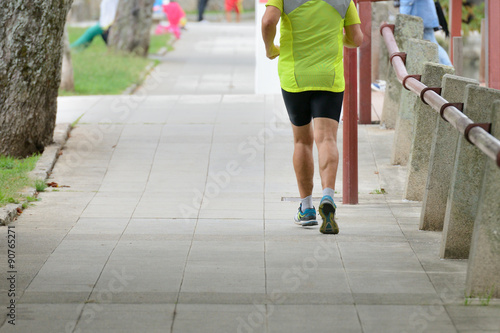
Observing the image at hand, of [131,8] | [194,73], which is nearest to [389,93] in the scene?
[194,73]

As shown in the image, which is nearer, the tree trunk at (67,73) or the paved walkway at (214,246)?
the paved walkway at (214,246)

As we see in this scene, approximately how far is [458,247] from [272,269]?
1064 mm

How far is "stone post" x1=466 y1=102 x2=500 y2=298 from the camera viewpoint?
4.16 meters

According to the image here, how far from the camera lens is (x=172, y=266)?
16.0ft

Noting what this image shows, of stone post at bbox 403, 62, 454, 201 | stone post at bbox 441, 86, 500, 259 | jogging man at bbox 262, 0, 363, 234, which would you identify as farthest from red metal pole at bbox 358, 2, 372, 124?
stone post at bbox 441, 86, 500, 259

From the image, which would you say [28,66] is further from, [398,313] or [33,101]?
[398,313]

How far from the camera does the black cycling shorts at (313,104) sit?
18.4 feet

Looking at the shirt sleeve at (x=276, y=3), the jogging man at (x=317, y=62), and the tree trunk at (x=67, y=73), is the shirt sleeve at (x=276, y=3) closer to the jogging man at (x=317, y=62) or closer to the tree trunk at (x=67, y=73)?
the jogging man at (x=317, y=62)

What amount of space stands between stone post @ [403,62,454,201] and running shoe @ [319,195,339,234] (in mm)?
1265

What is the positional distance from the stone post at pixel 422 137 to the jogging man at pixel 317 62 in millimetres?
805

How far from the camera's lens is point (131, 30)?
21031mm

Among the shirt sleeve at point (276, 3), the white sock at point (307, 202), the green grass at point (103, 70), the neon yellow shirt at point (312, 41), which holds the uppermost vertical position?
the shirt sleeve at point (276, 3)

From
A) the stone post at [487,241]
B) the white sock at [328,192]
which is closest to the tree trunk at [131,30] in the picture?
the white sock at [328,192]

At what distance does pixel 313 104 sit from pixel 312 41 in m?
0.40
